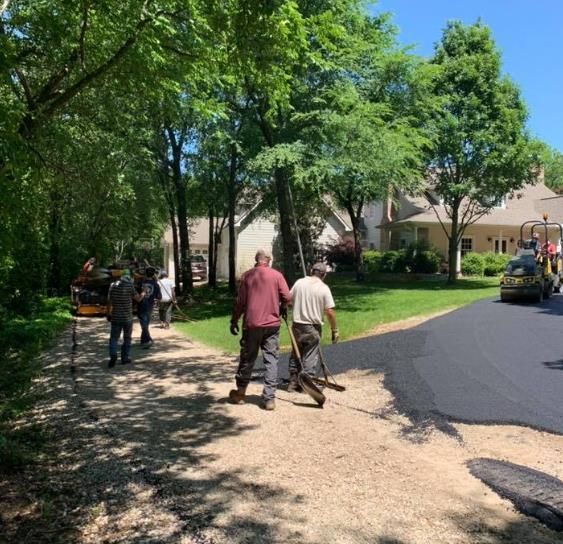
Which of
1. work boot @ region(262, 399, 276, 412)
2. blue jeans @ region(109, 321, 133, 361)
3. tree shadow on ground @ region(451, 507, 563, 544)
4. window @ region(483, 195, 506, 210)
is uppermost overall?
window @ region(483, 195, 506, 210)

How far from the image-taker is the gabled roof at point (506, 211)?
35875mm

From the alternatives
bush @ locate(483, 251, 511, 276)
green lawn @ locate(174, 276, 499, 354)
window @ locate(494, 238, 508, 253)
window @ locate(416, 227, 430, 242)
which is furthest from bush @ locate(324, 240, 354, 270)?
green lawn @ locate(174, 276, 499, 354)

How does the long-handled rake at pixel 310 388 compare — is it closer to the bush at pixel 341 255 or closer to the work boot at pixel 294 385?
the work boot at pixel 294 385

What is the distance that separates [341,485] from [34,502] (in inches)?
94.9

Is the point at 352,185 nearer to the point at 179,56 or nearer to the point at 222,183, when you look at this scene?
the point at 222,183

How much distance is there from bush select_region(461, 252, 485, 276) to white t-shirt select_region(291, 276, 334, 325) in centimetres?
2648

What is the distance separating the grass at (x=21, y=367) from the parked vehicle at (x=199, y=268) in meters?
26.4

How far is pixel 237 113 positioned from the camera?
21.5 meters

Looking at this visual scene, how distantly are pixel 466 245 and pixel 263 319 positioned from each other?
3123cm

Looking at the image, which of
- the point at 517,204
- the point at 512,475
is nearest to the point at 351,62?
the point at 512,475

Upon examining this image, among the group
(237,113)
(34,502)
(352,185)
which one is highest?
(237,113)

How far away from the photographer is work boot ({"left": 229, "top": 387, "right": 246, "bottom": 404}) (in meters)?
7.91

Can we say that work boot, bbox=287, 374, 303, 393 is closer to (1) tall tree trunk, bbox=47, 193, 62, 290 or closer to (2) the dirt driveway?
(2) the dirt driveway

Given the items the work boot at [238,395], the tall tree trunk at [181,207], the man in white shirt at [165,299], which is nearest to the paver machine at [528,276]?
the man in white shirt at [165,299]
